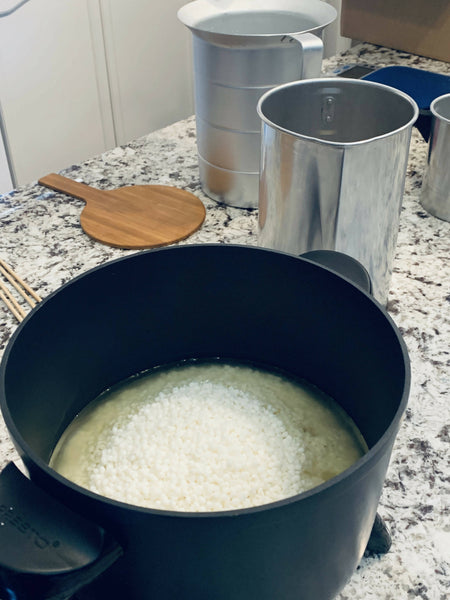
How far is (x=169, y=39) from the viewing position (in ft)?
7.60

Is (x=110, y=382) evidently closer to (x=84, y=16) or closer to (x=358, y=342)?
(x=358, y=342)

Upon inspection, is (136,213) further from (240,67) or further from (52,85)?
(52,85)

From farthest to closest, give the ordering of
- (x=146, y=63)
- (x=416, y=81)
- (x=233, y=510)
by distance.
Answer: (x=146, y=63), (x=416, y=81), (x=233, y=510)

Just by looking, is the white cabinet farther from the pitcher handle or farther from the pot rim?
the pot rim

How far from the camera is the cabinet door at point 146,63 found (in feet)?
7.04

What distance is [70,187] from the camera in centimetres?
93

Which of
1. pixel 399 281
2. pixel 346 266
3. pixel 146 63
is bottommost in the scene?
pixel 146 63

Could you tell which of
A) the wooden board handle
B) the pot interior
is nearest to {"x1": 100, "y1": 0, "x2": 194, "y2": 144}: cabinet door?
the wooden board handle

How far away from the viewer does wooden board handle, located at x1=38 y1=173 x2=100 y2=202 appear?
2.98 ft

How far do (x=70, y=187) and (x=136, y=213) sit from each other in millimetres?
132

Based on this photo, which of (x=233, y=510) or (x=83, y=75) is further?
(x=83, y=75)

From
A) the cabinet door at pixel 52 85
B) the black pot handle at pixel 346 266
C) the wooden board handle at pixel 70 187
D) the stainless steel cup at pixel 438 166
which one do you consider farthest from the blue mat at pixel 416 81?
the cabinet door at pixel 52 85

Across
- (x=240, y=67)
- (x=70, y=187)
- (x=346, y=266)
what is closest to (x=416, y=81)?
(x=240, y=67)

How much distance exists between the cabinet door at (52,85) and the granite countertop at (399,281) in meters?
1.04
